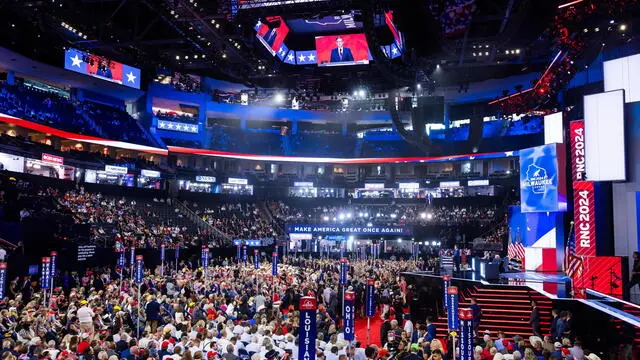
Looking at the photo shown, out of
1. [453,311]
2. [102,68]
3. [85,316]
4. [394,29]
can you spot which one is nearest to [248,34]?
[394,29]

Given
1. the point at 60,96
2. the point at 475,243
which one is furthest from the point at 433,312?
the point at 60,96

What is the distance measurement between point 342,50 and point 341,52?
0.52 feet

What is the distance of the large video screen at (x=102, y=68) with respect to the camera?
33.1m

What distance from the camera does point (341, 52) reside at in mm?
33625

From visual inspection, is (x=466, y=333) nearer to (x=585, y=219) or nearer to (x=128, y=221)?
(x=585, y=219)

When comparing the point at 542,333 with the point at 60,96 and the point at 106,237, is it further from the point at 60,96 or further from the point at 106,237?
the point at 60,96

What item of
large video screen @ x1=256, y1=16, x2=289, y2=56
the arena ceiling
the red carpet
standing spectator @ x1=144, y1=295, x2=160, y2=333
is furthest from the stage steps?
large video screen @ x1=256, y1=16, x2=289, y2=56

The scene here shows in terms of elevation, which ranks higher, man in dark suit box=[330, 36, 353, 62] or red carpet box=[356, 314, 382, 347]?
man in dark suit box=[330, 36, 353, 62]

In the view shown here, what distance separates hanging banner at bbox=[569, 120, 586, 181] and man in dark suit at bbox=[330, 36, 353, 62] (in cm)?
1714

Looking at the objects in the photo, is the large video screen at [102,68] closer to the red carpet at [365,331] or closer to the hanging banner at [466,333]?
the red carpet at [365,331]

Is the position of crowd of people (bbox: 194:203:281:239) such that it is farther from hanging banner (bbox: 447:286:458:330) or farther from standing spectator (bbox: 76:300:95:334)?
hanging banner (bbox: 447:286:458:330)

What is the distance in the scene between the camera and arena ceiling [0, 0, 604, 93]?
22.6 metres

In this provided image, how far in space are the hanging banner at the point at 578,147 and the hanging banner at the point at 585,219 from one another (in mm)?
406

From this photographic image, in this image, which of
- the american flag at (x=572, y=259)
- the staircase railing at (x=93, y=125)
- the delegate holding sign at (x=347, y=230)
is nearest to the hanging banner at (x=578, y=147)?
the american flag at (x=572, y=259)
